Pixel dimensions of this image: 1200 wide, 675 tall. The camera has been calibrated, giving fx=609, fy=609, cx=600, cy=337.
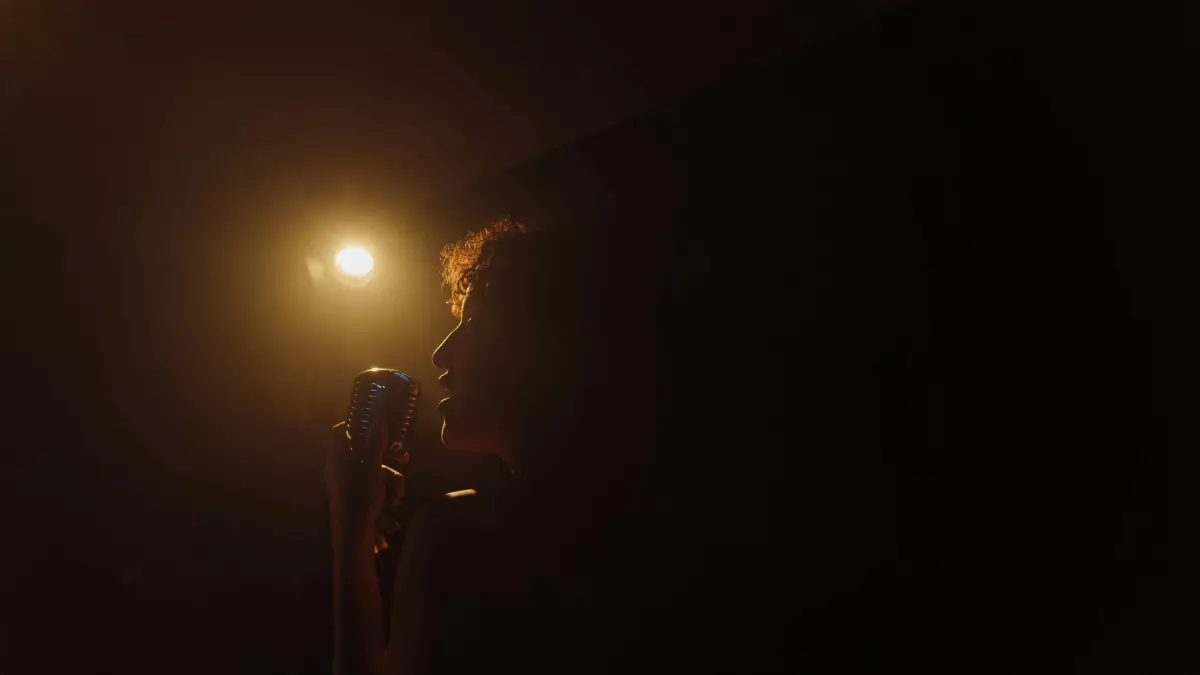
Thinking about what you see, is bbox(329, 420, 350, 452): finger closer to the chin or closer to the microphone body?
the microphone body

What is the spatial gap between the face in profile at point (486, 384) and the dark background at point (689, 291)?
224 millimetres

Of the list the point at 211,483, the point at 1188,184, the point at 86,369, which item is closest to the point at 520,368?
the point at 1188,184

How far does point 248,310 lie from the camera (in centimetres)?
156

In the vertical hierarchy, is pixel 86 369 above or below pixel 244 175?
below

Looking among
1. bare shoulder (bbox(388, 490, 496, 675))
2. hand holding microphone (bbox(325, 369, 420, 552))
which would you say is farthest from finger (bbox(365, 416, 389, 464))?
bare shoulder (bbox(388, 490, 496, 675))

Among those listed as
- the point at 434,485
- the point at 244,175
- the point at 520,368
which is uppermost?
the point at 244,175

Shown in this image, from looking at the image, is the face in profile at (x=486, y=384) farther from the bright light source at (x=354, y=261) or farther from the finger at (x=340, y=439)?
the bright light source at (x=354, y=261)

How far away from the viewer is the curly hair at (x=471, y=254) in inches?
41.9

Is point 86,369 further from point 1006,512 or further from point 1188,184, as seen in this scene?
point 1188,184

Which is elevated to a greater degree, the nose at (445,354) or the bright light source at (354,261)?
the bright light source at (354,261)

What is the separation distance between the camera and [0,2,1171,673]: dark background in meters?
0.76

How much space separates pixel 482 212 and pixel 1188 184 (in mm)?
1260

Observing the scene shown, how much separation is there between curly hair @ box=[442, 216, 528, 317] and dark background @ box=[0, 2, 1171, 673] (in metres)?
0.13

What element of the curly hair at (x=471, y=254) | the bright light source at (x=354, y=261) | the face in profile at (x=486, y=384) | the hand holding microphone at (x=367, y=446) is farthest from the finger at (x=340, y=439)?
the bright light source at (x=354, y=261)
